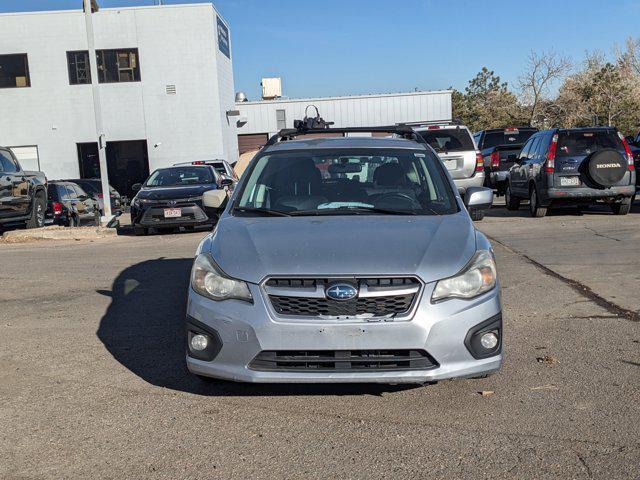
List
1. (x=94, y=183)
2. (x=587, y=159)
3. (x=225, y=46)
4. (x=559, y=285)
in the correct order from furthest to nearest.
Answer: (x=225, y=46) < (x=94, y=183) < (x=587, y=159) < (x=559, y=285)

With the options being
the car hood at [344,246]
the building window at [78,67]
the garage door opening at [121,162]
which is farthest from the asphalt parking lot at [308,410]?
the building window at [78,67]

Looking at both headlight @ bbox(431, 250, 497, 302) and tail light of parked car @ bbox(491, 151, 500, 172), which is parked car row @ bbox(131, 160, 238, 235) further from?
headlight @ bbox(431, 250, 497, 302)

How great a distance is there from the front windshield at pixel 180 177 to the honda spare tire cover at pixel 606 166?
25.6ft

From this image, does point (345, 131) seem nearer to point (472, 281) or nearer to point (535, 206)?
point (472, 281)

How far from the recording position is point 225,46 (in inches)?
1323

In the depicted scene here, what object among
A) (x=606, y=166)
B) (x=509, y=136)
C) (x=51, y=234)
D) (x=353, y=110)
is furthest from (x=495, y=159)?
(x=353, y=110)

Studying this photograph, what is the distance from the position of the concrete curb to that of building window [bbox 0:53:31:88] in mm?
17229

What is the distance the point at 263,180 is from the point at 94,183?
17.4 m

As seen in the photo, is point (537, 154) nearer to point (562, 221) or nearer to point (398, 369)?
point (562, 221)

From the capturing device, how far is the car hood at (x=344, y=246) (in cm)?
411

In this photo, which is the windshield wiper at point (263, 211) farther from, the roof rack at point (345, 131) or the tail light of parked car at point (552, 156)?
the tail light of parked car at point (552, 156)

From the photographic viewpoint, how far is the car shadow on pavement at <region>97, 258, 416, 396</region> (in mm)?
4652

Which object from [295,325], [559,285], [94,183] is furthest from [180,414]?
[94,183]

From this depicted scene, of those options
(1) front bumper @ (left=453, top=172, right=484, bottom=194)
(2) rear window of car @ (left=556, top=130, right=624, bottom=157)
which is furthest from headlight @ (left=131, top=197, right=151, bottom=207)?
(2) rear window of car @ (left=556, top=130, right=624, bottom=157)
